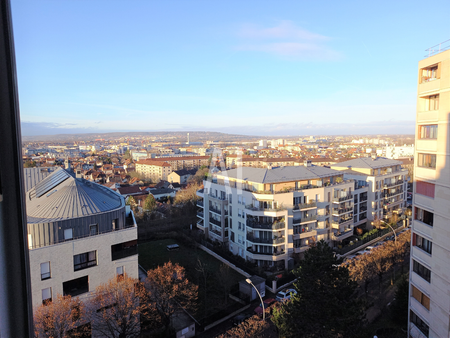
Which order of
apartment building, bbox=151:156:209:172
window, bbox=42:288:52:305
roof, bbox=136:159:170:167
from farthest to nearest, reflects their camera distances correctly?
1. apartment building, bbox=151:156:209:172
2. roof, bbox=136:159:170:167
3. window, bbox=42:288:52:305

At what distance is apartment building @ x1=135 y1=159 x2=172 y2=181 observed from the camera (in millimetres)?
32188

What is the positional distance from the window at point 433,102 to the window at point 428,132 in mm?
299

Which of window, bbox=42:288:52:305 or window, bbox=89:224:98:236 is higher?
window, bbox=89:224:98:236

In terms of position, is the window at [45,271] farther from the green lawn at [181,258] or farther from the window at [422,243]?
the window at [422,243]

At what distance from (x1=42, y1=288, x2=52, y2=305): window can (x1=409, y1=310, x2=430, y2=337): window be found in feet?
20.1

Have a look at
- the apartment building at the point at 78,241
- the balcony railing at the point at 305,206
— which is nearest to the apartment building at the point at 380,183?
the balcony railing at the point at 305,206

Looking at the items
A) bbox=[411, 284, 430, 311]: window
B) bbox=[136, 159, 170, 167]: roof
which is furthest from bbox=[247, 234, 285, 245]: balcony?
bbox=[136, 159, 170, 167]: roof

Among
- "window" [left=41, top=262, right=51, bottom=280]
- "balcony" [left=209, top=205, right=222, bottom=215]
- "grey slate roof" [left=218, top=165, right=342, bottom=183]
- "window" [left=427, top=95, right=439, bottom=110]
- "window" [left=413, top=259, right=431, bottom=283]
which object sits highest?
"window" [left=427, top=95, right=439, bottom=110]

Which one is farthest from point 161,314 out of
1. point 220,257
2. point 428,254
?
point 428,254

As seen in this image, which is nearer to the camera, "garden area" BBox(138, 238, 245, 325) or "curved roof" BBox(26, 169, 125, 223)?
"curved roof" BBox(26, 169, 125, 223)

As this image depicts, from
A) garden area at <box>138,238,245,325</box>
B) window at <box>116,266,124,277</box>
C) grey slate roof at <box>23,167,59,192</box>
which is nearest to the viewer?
grey slate roof at <box>23,167,59,192</box>

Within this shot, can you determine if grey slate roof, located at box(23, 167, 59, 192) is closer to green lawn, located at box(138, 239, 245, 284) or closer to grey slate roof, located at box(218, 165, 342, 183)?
green lawn, located at box(138, 239, 245, 284)

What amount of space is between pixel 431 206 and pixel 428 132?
119cm

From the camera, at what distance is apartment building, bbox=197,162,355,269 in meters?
9.86
